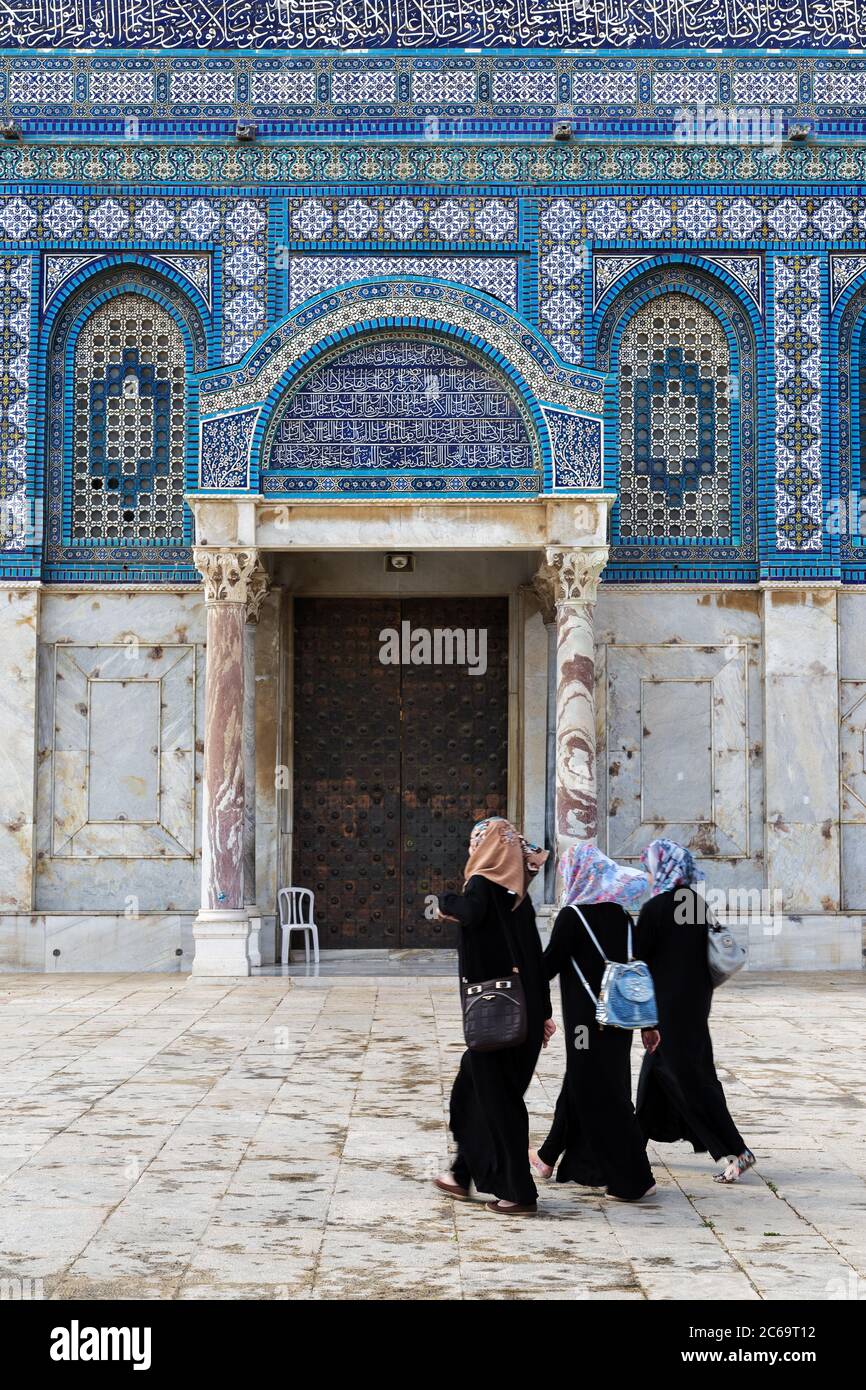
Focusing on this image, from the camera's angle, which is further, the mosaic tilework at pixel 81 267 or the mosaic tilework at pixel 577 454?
the mosaic tilework at pixel 81 267

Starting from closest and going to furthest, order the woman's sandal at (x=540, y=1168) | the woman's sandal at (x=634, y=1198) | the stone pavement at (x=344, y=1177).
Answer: the stone pavement at (x=344, y=1177) < the woman's sandal at (x=634, y=1198) < the woman's sandal at (x=540, y=1168)

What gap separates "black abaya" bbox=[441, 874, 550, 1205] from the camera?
230 inches

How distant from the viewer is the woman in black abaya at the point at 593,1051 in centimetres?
608

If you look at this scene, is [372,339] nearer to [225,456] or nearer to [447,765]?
[225,456]

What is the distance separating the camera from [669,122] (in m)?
14.0

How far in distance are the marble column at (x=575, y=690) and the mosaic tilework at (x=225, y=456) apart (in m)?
2.50

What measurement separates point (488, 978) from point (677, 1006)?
1.04 metres

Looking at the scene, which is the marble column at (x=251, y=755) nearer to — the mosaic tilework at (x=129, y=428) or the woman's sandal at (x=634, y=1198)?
the mosaic tilework at (x=129, y=428)

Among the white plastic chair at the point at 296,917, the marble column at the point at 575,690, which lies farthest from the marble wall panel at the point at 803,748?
the white plastic chair at the point at 296,917

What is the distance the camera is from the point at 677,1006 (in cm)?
656

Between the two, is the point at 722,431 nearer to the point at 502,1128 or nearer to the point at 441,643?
the point at 441,643

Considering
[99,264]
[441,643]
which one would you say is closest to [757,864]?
[441,643]

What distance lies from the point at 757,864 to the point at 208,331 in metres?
6.39

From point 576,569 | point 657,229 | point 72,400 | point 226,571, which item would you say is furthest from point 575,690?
point 72,400
